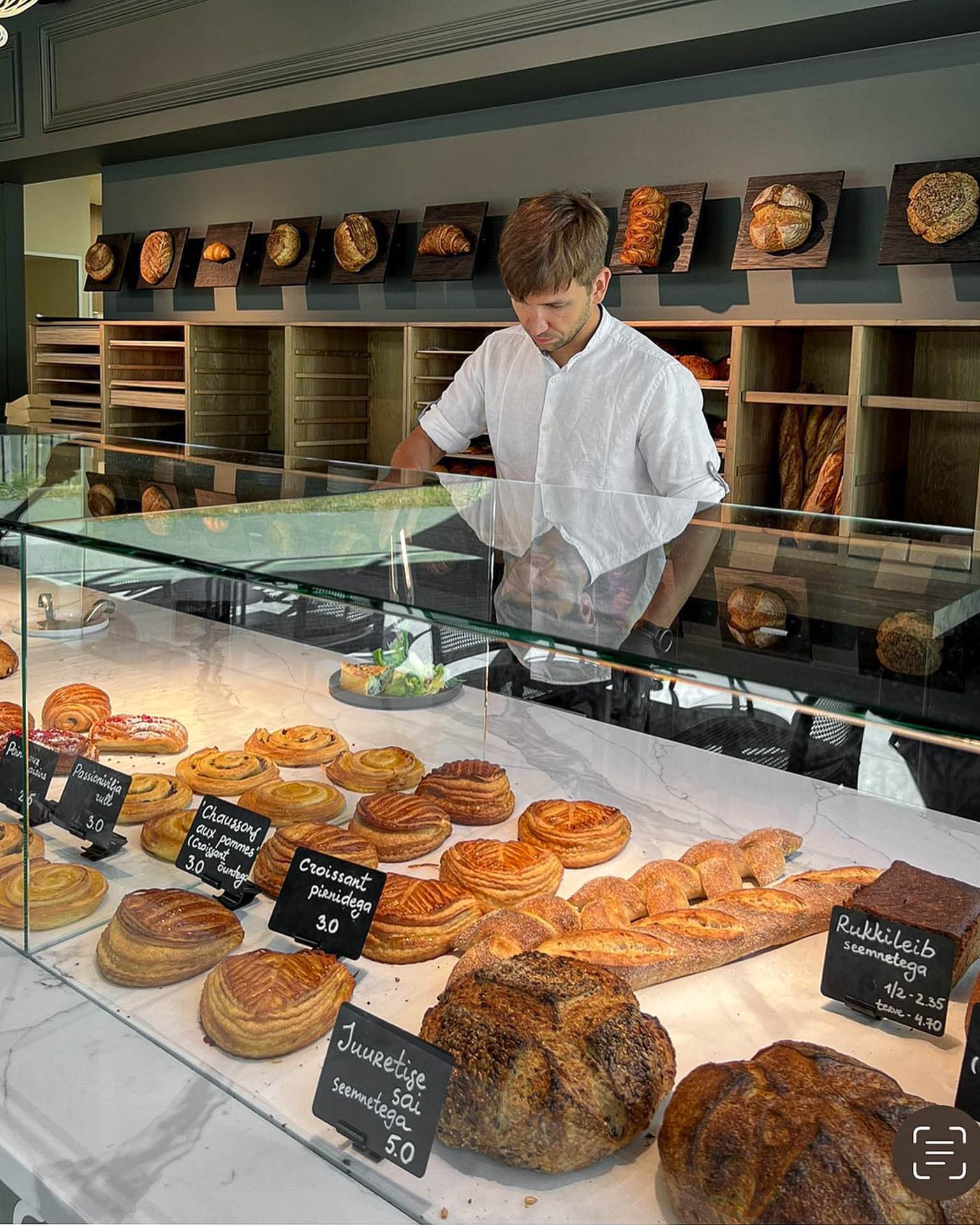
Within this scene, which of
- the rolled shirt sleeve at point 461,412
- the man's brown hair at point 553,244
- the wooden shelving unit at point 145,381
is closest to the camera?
the man's brown hair at point 553,244

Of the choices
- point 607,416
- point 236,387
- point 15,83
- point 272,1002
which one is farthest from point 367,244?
point 272,1002

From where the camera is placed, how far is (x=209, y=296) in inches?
190

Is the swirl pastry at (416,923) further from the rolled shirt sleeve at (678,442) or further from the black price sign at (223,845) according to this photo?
the rolled shirt sleeve at (678,442)

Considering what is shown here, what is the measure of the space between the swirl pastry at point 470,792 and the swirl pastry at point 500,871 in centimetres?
8

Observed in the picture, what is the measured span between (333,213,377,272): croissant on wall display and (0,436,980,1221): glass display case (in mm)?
2615

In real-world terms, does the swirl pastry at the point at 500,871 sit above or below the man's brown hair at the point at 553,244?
below

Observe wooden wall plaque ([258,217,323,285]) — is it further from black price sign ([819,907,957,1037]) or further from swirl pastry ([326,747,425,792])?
black price sign ([819,907,957,1037])

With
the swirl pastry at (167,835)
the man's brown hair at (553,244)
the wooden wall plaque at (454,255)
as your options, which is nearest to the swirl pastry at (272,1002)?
the swirl pastry at (167,835)

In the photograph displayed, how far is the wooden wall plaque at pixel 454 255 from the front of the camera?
373cm

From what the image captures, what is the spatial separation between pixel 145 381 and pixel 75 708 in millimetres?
3931

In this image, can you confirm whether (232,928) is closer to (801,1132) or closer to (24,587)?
(24,587)

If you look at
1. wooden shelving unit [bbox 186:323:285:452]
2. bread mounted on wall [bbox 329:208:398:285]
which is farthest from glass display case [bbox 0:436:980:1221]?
wooden shelving unit [bbox 186:323:285:452]

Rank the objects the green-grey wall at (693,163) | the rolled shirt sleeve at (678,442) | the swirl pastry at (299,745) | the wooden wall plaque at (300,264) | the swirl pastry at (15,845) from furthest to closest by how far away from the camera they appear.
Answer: the wooden wall plaque at (300,264), the green-grey wall at (693,163), the rolled shirt sleeve at (678,442), the swirl pastry at (299,745), the swirl pastry at (15,845)

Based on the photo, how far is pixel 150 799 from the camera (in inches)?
51.4
